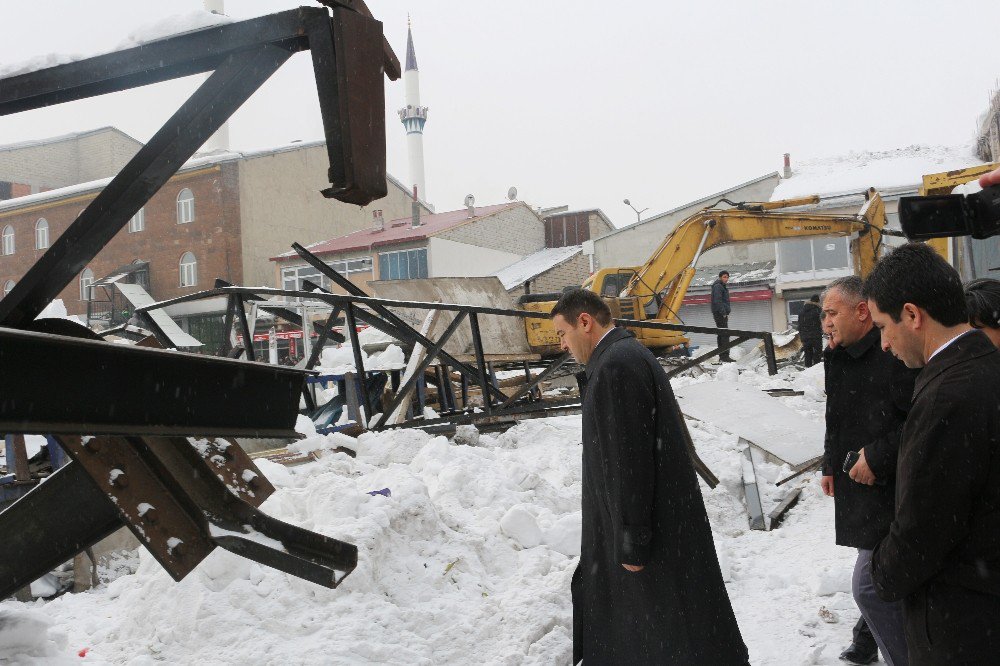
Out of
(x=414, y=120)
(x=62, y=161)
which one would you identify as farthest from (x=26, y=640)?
(x=414, y=120)

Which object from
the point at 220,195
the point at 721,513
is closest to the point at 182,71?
the point at 721,513

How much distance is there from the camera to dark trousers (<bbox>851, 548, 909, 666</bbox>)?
9.41ft

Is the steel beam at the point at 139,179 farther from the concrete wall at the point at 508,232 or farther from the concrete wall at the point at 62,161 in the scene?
the concrete wall at the point at 62,161

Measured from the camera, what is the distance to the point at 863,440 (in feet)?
10.9

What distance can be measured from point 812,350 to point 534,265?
2223cm

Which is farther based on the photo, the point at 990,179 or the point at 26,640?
the point at 26,640

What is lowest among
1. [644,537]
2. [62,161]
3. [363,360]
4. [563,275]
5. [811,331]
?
[644,537]

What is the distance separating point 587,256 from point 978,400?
114 ft

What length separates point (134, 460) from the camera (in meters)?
2.34

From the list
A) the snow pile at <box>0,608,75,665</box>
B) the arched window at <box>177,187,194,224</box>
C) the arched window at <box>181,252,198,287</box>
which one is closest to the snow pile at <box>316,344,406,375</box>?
the snow pile at <box>0,608,75,665</box>

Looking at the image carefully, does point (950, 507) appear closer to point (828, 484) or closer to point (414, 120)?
point (828, 484)

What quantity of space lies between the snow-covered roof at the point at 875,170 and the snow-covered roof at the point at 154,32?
92.0 ft

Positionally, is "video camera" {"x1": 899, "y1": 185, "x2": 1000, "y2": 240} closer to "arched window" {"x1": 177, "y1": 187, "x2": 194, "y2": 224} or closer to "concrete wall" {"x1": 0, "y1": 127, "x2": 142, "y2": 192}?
"arched window" {"x1": 177, "y1": 187, "x2": 194, "y2": 224}

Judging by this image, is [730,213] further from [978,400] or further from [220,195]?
[220,195]
